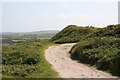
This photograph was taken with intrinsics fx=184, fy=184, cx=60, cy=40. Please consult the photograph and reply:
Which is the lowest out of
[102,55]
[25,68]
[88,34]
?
[25,68]

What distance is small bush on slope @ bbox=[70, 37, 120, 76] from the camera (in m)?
21.2

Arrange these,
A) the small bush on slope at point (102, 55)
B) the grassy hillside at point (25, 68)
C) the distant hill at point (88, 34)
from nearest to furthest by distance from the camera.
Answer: the grassy hillside at point (25, 68)
the small bush on slope at point (102, 55)
the distant hill at point (88, 34)

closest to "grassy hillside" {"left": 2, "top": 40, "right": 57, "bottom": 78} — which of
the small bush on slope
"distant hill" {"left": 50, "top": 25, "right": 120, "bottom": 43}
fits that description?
the small bush on slope

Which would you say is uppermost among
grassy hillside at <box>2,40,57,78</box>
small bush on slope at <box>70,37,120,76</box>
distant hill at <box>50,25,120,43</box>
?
distant hill at <box>50,25,120,43</box>

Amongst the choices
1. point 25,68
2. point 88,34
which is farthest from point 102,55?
point 88,34

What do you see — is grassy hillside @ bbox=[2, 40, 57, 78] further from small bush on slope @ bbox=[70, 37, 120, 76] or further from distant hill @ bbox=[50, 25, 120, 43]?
distant hill @ bbox=[50, 25, 120, 43]

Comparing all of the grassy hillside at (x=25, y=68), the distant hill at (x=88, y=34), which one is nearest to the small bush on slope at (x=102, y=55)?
the grassy hillside at (x=25, y=68)

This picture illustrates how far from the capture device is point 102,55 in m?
25.1

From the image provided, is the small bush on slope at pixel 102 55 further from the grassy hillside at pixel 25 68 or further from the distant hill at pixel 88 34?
the distant hill at pixel 88 34

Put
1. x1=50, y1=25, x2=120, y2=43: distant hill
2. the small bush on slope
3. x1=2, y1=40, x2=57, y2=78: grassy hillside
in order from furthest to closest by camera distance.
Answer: x1=50, y1=25, x2=120, y2=43: distant hill < the small bush on slope < x1=2, y1=40, x2=57, y2=78: grassy hillside

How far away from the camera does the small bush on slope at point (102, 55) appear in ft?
69.7

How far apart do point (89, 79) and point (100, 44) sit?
14.3 m

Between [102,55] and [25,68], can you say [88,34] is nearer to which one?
[102,55]

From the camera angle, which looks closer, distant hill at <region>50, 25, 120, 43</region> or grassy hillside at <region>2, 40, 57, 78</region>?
grassy hillside at <region>2, 40, 57, 78</region>
